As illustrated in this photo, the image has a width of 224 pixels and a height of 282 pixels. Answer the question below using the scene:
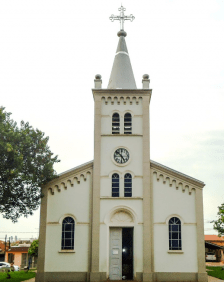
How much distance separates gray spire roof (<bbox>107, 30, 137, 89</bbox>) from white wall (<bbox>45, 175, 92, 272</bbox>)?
21.8 ft

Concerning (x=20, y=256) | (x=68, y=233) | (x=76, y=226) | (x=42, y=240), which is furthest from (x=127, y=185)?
(x=20, y=256)

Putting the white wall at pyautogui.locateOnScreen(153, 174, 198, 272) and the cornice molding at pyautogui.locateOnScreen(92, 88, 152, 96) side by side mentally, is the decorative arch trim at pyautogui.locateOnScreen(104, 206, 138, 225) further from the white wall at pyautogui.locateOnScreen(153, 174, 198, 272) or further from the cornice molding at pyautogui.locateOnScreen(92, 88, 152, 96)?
the cornice molding at pyautogui.locateOnScreen(92, 88, 152, 96)

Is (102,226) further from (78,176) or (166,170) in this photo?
(166,170)

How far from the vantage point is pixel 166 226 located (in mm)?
21734

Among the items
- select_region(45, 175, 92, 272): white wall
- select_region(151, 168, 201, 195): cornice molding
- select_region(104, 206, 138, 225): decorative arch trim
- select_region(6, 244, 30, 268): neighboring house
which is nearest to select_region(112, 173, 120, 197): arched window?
select_region(104, 206, 138, 225): decorative arch trim

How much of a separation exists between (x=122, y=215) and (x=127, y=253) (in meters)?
2.48

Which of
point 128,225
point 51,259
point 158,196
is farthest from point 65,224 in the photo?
point 158,196

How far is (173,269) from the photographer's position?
21141mm

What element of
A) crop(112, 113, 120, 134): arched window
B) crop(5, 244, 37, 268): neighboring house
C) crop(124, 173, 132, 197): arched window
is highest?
crop(112, 113, 120, 134): arched window

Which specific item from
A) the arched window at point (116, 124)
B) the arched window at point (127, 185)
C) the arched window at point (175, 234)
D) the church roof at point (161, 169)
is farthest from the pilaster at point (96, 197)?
the arched window at point (175, 234)

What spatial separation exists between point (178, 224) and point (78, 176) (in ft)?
22.0

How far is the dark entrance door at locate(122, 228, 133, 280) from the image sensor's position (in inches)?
866

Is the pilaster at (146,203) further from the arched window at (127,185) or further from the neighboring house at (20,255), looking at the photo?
the neighboring house at (20,255)

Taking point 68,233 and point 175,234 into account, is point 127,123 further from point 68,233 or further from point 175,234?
point 68,233
